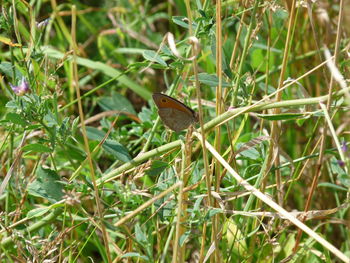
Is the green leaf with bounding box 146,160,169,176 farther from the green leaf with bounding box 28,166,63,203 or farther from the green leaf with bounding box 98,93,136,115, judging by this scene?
the green leaf with bounding box 98,93,136,115

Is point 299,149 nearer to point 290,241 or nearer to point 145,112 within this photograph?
point 290,241

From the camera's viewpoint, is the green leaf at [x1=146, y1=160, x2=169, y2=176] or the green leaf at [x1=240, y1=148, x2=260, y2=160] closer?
the green leaf at [x1=146, y1=160, x2=169, y2=176]

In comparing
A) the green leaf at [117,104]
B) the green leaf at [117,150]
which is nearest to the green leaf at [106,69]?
the green leaf at [117,104]

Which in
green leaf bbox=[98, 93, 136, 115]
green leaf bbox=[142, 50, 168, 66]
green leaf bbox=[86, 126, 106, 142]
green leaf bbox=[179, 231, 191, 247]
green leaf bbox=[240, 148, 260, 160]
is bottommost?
green leaf bbox=[98, 93, 136, 115]

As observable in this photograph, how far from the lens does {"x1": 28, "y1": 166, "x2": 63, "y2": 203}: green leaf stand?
1.48 metres

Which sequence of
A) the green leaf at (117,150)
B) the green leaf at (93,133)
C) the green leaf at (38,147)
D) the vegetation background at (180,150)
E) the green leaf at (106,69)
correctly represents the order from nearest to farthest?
the vegetation background at (180,150)
the green leaf at (38,147)
the green leaf at (117,150)
the green leaf at (93,133)
the green leaf at (106,69)

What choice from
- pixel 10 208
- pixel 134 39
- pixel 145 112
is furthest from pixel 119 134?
pixel 134 39

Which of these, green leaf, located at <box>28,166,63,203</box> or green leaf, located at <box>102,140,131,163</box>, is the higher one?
green leaf, located at <box>102,140,131,163</box>

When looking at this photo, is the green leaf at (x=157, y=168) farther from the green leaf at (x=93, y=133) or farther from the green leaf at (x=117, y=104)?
the green leaf at (x=117, y=104)

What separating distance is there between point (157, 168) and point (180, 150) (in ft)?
0.26

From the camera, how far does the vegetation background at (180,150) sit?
1.29 m

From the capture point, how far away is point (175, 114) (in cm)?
145

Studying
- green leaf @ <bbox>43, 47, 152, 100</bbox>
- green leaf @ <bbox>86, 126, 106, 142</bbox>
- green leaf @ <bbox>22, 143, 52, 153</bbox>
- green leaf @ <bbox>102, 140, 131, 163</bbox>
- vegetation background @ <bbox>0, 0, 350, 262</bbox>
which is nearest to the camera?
vegetation background @ <bbox>0, 0, 350, 262</bbox>

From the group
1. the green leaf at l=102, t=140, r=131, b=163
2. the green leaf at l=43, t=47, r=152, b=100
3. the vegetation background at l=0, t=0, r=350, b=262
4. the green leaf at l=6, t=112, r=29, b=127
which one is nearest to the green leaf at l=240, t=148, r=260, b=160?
the vegetation background at l=0, t=0, r=350, b=262
